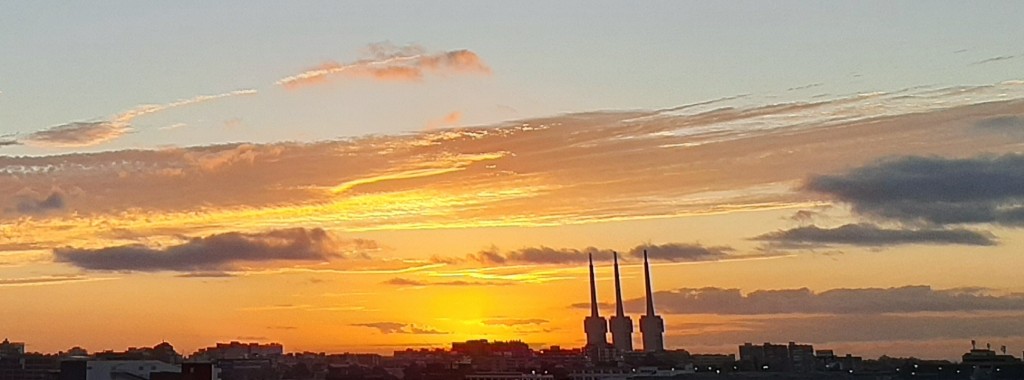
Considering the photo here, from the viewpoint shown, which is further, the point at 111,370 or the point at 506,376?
the point at 506,376

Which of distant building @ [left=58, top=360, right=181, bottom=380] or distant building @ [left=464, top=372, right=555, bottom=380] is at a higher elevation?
distant building @ [left=58, top=360, right=181, bottom=380]

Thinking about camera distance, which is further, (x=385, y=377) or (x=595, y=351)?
(x=595, y=351)

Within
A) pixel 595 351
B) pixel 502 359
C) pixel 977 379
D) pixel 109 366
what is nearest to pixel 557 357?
pixel 595 351

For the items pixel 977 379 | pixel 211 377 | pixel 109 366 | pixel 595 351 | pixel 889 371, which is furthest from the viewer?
pixel 595 351

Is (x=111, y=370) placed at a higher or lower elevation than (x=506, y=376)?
higher

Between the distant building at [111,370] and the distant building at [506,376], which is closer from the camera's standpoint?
the distant building at [111,370]

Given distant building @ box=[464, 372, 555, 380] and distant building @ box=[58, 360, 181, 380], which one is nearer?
distant building @ box=[58, 360, 181, 380]

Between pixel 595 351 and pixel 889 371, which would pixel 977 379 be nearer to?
pixel 889 371

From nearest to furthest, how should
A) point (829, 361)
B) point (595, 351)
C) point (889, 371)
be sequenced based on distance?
point (889, 371) < point (829, 361) < point (595, 351)

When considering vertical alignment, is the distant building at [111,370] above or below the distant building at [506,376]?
above
